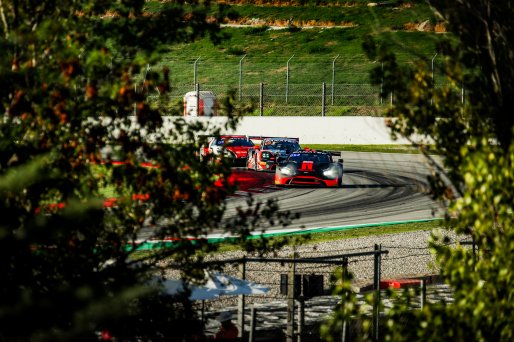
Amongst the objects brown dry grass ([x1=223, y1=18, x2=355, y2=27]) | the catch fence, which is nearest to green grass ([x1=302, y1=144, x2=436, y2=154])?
brown dry grass ([x1=223, y1=18, x2=355, y2=27])


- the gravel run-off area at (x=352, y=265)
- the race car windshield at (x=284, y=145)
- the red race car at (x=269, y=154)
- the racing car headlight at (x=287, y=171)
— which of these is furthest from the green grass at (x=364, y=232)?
the race car windshield at (x=284, y=145)

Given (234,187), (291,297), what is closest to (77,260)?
(234,187)

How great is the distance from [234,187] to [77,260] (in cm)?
193

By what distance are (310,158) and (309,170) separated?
38cm

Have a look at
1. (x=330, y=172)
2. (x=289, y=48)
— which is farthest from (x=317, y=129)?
(x=289, y=48)

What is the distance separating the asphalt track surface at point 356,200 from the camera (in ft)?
76.7

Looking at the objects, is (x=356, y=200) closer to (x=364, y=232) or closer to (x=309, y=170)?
(x=309, y=170)

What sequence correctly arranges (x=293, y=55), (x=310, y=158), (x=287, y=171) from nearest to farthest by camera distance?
(x=310, y=158) < (x=287, y=171) < (x=293, y=55)

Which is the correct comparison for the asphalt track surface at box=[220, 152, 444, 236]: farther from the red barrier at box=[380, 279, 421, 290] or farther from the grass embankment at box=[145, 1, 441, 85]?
the grass embankment at box=[145, 1, 441, 85]

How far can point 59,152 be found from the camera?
6.80 m

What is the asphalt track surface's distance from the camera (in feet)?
76.7

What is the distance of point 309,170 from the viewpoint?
27672mm

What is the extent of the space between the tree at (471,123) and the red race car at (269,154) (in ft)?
77.6

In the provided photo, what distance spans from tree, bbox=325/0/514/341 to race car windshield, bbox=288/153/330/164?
19.9 metres
